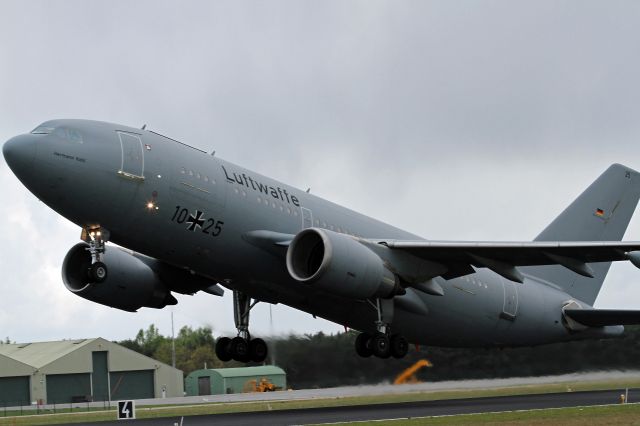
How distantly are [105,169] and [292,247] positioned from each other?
5.62 m

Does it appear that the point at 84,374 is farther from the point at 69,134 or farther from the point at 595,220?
the point at 69,134

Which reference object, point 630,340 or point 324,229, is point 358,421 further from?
point 630,340

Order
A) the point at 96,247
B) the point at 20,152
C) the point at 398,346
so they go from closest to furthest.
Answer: the point at 20,152, the point at 96,247, the point at 398,346

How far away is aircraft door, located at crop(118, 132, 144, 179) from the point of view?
87.7 feet

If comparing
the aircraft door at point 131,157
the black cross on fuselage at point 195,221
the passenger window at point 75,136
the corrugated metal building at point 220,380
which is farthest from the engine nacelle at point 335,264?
the corrugated metal building at point 220,380

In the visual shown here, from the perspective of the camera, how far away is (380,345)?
31109 mm

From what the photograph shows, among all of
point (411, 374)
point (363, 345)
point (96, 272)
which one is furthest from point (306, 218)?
point (411, 374)

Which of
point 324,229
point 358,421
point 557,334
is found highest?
point 324,229

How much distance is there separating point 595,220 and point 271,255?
52.5ft

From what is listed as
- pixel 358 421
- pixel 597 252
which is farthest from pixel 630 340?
pixel 358 421

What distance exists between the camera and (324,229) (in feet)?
98.6

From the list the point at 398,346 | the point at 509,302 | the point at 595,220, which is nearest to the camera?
the point at 398,346

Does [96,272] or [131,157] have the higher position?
[131,157]

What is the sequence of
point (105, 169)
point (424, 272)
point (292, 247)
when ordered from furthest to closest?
point (424, 272)
point (292, 247)
point (105, 169)
